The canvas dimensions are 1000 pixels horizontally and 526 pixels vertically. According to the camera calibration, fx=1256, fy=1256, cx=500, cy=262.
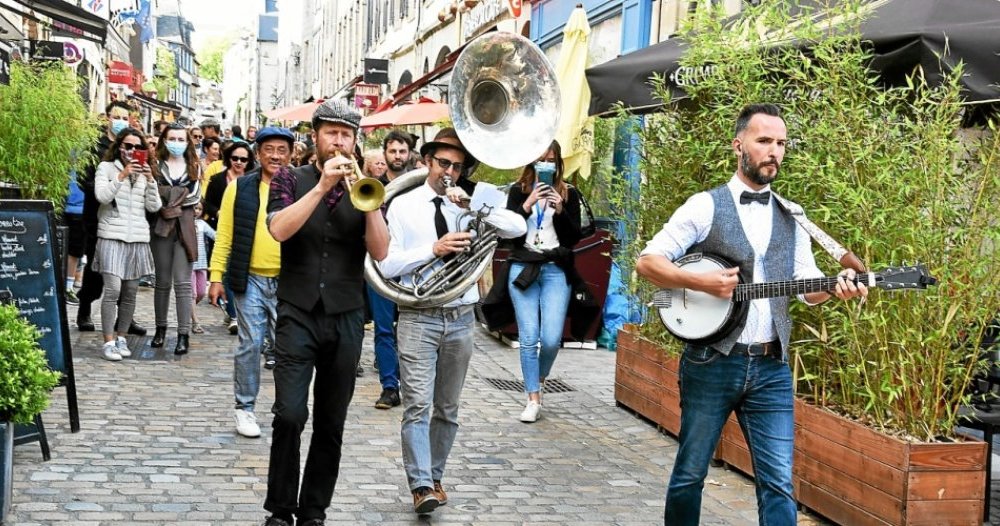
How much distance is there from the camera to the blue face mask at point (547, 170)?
862cm

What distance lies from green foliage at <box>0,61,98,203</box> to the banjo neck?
306 inches

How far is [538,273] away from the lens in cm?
804

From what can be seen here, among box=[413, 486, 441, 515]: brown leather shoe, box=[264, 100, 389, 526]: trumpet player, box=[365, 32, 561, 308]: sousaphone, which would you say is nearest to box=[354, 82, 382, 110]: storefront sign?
box=[365, 32, 561, 308]: sousaphone

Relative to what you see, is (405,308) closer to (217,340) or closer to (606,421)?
(606,421)

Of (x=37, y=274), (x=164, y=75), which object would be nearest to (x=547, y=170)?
(x=37, y=274)

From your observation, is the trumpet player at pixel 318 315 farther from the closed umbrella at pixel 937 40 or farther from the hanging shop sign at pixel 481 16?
the hanging shop sign at pixel 481 16

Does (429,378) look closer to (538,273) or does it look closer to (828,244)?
(828,244)

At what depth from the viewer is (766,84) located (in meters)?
6.49

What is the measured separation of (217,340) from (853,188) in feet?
22.7

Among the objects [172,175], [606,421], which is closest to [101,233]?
[172,175]

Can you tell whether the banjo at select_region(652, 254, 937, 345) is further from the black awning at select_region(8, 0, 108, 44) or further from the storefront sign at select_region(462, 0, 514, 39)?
the storefront sign at select_region(462, 0, 514, 39)

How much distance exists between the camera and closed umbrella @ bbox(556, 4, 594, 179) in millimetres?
10992

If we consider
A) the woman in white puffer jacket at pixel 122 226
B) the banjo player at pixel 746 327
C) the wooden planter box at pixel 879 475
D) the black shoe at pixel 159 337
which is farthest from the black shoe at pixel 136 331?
the banjo player at pixel 746 327

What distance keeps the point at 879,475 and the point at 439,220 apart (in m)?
2.27
